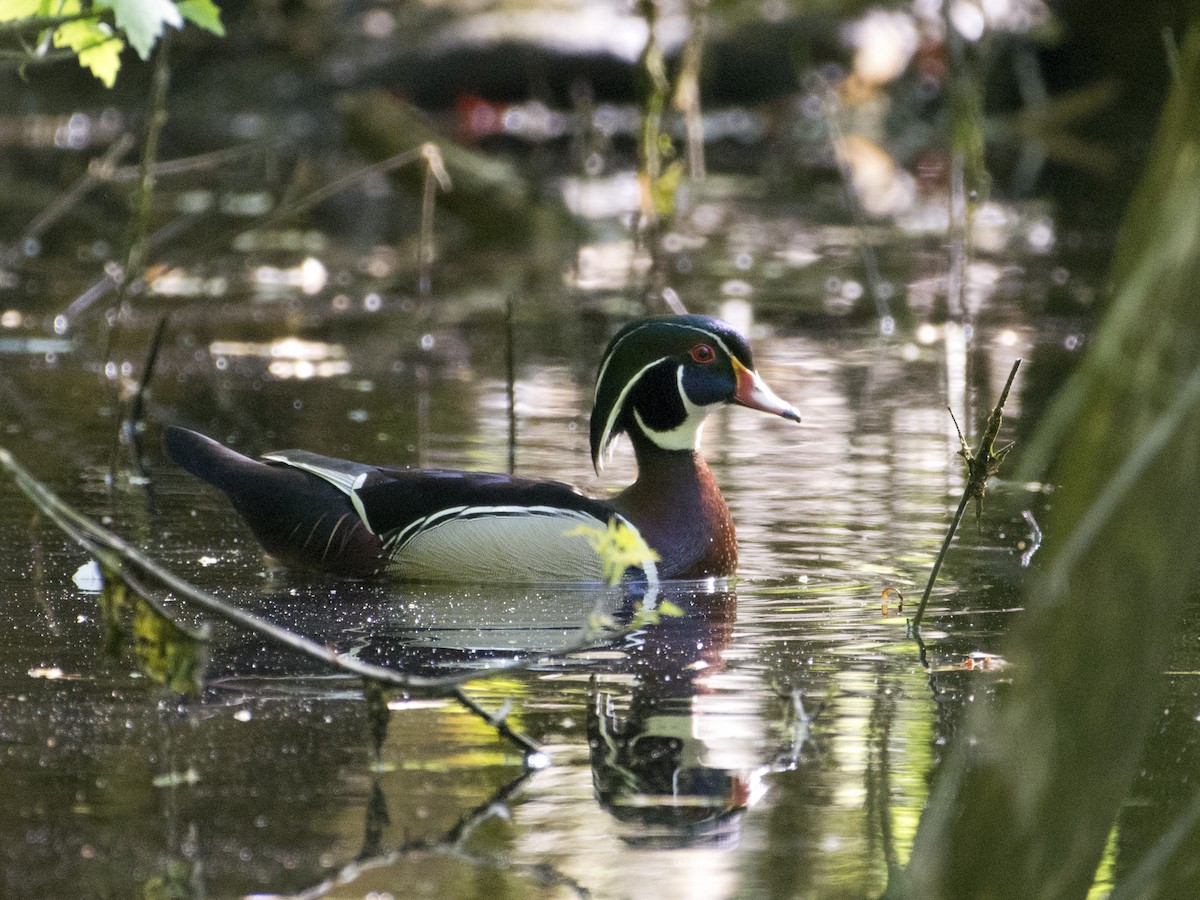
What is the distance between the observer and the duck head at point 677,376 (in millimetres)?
7348

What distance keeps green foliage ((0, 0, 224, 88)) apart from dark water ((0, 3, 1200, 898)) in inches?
68.0

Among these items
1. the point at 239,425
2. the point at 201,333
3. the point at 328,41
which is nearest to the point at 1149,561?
the point at 239,425

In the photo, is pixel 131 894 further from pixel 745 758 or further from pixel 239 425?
pixel 239 425

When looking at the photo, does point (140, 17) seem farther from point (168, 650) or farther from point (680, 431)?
point (680, 431)

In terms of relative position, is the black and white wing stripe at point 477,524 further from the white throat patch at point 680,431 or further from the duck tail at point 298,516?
the white throat patch at point 680,431

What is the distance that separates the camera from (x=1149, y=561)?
9.17 ft

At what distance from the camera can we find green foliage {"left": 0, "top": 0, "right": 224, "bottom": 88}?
5207 millimetres

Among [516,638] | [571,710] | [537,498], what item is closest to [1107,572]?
[571,710]

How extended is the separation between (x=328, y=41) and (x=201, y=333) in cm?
1635

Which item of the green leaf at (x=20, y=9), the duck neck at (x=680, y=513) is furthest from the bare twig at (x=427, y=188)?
the green leaf at (x=20, y=9)

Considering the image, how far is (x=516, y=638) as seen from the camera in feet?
21.1

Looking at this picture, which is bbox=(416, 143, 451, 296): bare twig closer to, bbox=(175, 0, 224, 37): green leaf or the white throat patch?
the white throat patch

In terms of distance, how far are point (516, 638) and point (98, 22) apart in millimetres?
2195

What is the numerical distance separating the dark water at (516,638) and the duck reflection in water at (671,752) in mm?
13
